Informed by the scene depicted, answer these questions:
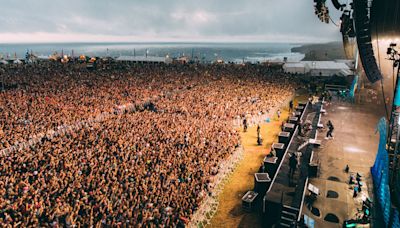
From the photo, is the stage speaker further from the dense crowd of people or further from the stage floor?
the dense crowd of people

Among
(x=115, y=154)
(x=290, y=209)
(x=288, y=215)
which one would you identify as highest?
(x=115, y=154)

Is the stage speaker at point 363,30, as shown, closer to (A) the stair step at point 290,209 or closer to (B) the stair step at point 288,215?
(A) the stair step at point 290,209

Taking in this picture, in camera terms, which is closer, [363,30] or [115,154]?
[363,30]

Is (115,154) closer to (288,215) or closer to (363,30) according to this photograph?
(288,215)

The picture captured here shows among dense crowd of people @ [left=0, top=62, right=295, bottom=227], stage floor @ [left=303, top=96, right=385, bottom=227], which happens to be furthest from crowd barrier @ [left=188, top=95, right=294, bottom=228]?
stage floor @ [left=303, top=96, right=385, bottom=227]

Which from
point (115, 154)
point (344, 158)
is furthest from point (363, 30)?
point (115, 154)

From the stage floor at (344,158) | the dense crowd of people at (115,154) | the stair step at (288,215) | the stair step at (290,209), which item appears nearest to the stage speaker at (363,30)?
the stage floor at (344,158)
